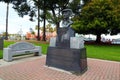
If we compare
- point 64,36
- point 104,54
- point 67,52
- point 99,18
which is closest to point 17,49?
point 64,36

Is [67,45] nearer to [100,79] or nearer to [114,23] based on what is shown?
[100,79]

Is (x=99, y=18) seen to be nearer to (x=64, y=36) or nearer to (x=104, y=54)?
(x=104, y=54)

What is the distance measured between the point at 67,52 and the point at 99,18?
1436cm

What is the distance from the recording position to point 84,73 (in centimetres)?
674

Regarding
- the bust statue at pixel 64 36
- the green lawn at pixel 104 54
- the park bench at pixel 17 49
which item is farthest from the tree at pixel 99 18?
the bust statue at pixel 64 36

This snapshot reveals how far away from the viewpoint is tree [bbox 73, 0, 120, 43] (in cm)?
2019

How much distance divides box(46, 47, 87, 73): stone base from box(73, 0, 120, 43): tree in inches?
522

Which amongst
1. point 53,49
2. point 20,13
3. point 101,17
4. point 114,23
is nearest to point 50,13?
point 20,13

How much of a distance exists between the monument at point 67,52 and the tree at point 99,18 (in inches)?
517

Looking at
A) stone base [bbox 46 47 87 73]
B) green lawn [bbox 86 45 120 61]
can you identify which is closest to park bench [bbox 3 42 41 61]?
stone base [bbox 46 47 87 73]

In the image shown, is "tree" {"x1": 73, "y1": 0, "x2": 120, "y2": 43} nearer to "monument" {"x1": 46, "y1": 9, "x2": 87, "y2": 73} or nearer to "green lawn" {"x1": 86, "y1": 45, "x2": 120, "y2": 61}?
"green lawn" {"x1": 86, "y1": 45, "x2": 120, "y2": 61}

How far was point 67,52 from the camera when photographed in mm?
7086

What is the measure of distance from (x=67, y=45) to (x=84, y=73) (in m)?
1.34

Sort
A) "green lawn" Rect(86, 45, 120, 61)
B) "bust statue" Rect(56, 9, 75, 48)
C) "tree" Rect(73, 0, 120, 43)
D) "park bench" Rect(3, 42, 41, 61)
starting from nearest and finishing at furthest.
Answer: "bust statue" Rect(56, 9, 75, 48) → "park bench" Rect(3, 42, 41, 61) → "green lawn" Rect(86, 45, 120, 61) → "tree" Rect(73, 0, 120, 43)
